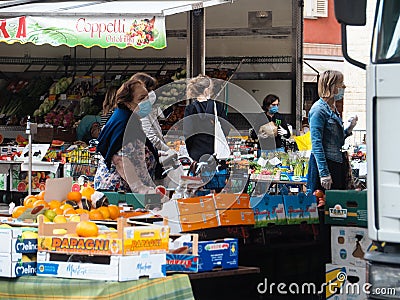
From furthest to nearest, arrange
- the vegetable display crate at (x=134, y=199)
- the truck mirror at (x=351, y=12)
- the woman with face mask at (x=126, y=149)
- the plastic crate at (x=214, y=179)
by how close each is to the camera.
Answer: the plastic crate at (x=214, y=179), the woman with face mask at (x=126, y=149), the vegetable display crate at (x=134, y=199), the truck mirror at (x=351, y=12)

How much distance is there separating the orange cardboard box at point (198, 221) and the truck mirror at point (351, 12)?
78.3 inches

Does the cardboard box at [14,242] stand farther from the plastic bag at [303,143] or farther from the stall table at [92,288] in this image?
the plastic bag at [303,143]

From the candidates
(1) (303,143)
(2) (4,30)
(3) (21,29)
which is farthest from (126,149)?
(1) (303,143)

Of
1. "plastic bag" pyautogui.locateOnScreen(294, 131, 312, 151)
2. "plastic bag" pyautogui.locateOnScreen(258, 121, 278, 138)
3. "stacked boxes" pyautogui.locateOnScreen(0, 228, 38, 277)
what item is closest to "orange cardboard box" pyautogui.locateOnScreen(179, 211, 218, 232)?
"stacked boxes" pyautogui.locateOnScreen(0, 228, 38, 277)

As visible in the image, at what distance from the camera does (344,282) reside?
25.5 ft

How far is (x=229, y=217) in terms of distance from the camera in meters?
7.55

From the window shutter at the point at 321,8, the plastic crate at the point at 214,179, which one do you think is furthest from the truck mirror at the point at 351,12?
the window shutter at the point at 321,8

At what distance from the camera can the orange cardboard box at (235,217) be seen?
24.5 feet

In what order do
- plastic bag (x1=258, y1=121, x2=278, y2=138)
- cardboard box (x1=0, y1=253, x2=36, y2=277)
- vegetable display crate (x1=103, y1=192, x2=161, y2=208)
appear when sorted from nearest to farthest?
1. cardboard box (x1=0, y1=253, x2=36, y2=277)
2. vegetable display crate (x1=103, y1=192, x2=161, y2=208)
3. plastic bag (x1=258, y1=121, x2=278, y2=138)

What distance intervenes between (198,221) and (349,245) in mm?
1363

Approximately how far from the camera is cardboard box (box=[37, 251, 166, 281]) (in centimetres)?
558

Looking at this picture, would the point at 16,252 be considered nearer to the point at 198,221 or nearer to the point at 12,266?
the point at 12,266

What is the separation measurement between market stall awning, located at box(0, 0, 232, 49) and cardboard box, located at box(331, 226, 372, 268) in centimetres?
334

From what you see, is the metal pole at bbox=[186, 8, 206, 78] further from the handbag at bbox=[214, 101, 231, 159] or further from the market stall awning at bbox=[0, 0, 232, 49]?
the handbag at bbox=[214, 101, 231, 159]
